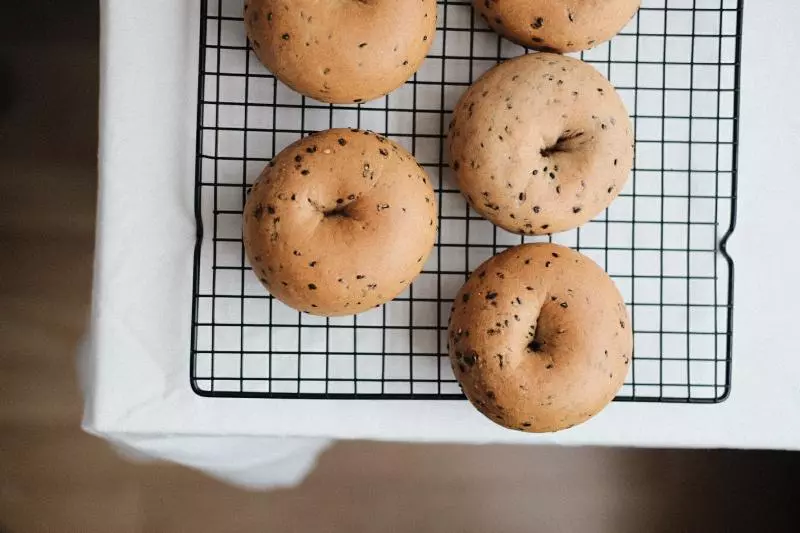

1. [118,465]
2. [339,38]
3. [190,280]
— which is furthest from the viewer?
[118,465]

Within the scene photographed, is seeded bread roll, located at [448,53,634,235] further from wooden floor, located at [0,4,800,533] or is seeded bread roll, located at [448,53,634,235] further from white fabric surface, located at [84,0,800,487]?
wooden floor, located at [0,4,800,533]

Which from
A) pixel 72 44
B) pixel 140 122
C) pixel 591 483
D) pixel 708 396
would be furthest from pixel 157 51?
pixel 591 483

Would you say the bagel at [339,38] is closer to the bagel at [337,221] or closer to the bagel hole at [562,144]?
the bagel at [337,221]

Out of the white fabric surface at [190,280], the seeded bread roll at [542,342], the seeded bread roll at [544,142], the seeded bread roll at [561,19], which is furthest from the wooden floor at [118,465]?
the seeded bread roll at [561,19]

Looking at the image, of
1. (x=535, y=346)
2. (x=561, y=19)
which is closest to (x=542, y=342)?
(x=535, y=346)

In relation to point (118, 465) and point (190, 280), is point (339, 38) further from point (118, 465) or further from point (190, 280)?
point (118, 465)

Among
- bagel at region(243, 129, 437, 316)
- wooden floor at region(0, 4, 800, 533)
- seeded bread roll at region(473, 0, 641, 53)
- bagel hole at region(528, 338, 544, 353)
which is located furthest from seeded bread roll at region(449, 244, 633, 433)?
wooden floor at region(0, 4, 800, 533)

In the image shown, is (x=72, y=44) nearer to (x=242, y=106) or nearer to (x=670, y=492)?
(x=242, y=106)
